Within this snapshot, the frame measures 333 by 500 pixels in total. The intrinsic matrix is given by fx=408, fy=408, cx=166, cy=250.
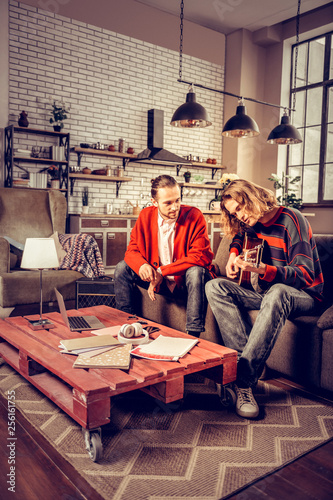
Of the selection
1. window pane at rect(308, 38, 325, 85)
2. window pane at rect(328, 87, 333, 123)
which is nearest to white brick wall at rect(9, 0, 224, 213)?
window pane at rect(308, 38, 325, 85)

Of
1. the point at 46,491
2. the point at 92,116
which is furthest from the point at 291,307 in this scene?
the point at 92,116

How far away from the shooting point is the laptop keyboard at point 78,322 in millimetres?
1984

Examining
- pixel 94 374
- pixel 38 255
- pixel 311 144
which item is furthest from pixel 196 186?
pixel 94 374

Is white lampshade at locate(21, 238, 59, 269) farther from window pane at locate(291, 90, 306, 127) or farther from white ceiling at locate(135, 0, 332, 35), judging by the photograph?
Answer: window pane at locate(291, 90, 306, 127)

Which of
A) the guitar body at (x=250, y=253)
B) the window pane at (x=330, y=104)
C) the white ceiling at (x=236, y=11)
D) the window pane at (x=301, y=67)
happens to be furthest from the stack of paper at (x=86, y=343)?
the window pane at (x=301, y=67)

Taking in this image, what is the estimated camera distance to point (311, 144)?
6.76 metres

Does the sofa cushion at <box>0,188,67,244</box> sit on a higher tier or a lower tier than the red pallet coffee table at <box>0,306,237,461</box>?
higher

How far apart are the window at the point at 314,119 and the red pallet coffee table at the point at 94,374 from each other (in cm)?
542

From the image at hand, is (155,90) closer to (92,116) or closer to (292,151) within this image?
(92,116)

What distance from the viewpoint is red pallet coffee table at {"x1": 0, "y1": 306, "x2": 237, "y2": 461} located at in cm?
135

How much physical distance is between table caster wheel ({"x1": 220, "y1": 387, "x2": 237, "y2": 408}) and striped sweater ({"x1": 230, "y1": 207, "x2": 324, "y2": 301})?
1.81 ft

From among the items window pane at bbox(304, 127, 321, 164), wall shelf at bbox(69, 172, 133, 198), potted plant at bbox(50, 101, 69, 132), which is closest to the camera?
potted plant at bbox(50, 101, 69, 132)

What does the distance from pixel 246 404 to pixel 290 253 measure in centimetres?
78

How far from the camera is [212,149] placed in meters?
7.20
